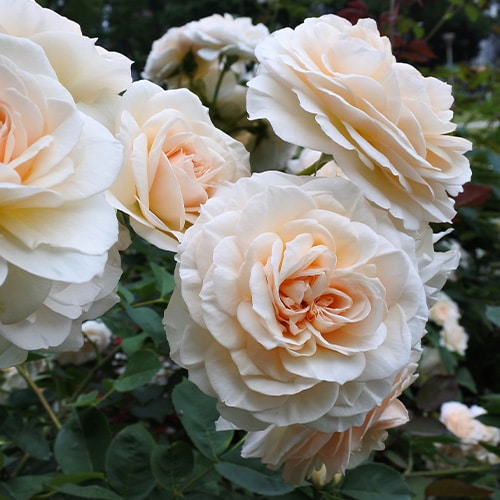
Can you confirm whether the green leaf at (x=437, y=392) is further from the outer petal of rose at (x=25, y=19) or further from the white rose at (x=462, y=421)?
the outer petal of rose at (x=25, y=19)

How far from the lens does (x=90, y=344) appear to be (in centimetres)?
105

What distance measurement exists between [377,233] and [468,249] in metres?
1.59

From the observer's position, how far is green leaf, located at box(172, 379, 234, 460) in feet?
2.19

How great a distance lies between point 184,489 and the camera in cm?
65

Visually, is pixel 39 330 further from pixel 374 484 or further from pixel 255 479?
pixel 374 484

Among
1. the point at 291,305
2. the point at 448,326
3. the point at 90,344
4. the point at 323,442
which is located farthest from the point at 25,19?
the point at 448,326

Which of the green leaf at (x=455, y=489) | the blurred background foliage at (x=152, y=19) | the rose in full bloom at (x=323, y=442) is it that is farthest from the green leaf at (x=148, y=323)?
the blurred background foliage at (x=152, y=19)

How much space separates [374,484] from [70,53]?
1.75 feet

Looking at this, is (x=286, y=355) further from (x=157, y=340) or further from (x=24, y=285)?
(x=157, y=340)

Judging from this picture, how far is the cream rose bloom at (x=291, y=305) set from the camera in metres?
0.38

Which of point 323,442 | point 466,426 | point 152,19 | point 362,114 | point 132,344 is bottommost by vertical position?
point 152,19

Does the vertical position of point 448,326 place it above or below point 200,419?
below

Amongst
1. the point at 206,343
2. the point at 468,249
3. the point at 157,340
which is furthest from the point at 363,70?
the point at 468,249

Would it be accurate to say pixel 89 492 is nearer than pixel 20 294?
No
